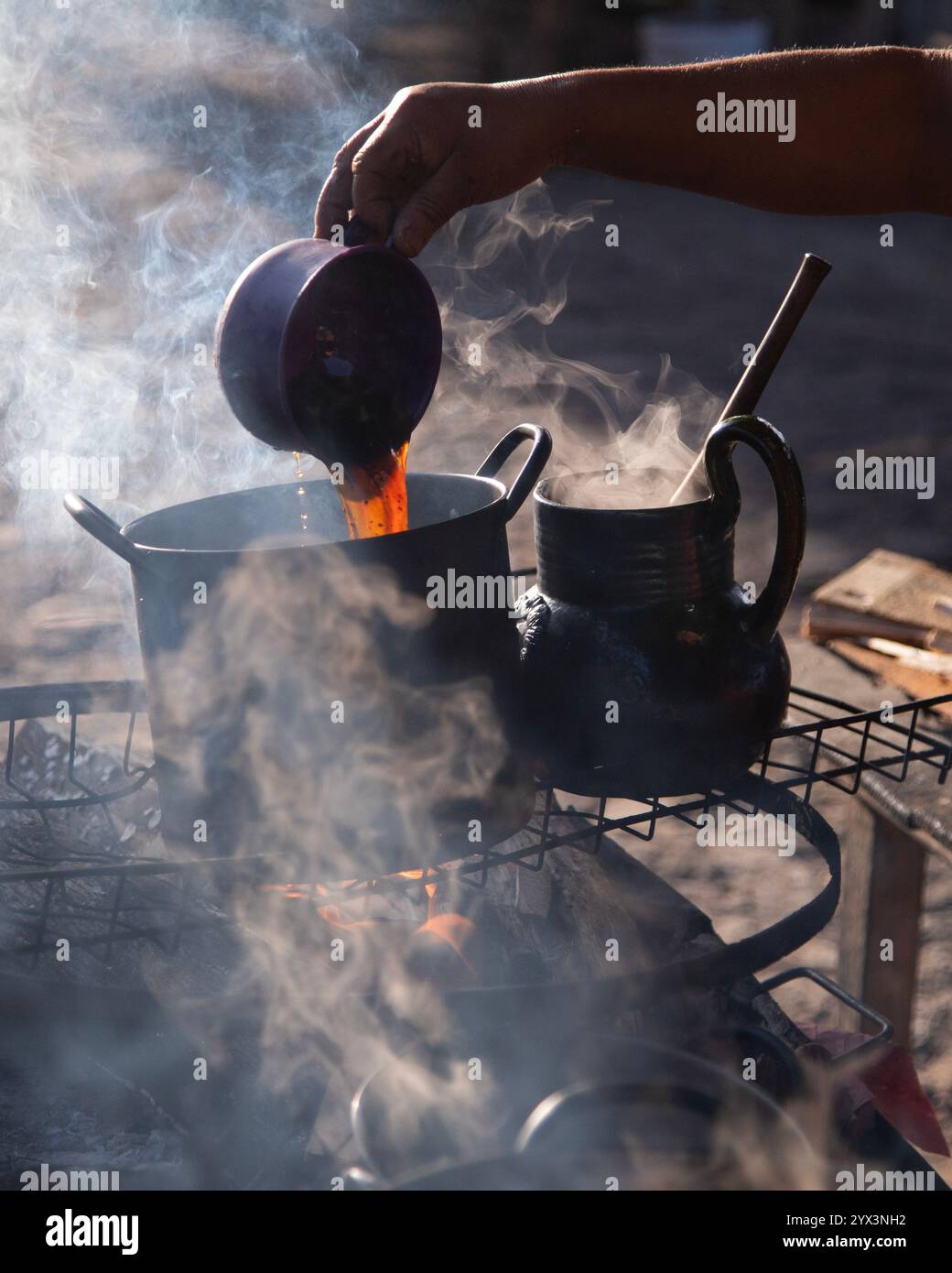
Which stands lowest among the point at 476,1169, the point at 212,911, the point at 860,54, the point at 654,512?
the point at 476,1169

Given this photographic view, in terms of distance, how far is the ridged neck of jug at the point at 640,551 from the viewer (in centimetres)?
134

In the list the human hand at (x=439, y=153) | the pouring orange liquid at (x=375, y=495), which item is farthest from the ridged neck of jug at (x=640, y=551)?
the human hand at (x=439, y=153)

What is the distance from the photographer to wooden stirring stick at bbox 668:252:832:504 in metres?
1.41

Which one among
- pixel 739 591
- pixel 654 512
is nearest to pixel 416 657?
pixel 654 512

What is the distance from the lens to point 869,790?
1.52 m

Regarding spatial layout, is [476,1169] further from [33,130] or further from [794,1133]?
[33,130]

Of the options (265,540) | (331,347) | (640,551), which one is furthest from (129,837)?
(640,551)

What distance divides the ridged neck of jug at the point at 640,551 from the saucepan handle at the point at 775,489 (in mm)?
42

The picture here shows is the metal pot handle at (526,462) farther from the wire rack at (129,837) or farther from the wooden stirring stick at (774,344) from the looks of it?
the wire rack at (129,837)

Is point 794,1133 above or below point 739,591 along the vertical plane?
below

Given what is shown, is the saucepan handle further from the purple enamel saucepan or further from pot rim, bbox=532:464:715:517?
the purple enamel saucepan

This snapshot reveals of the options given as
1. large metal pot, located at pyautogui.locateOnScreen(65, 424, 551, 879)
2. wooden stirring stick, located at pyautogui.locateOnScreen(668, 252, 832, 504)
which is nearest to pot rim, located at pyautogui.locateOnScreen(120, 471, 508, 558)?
large metal pot, located at pyautogui.locateOnScreen(65, 424, 551, 879)

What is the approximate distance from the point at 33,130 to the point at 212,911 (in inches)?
85.0

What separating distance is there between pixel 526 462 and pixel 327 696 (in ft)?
1.52
